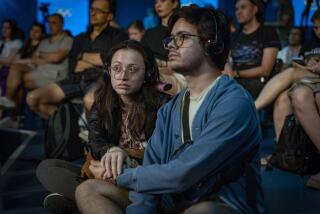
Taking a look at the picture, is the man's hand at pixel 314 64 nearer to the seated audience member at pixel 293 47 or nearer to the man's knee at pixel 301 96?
the man's knee at pixel 301 96

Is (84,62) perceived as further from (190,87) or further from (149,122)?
(190,87)

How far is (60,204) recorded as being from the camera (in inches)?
85.8

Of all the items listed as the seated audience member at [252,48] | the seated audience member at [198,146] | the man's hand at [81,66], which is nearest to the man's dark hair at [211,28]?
the seated audience member at [198,146]

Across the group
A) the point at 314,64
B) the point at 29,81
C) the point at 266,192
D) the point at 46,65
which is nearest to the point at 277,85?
the point at 314,64

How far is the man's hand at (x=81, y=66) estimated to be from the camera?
4.14 metres

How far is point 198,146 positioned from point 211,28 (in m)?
0.42

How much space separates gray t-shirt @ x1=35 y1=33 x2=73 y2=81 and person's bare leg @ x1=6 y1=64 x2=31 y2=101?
0.98 feet

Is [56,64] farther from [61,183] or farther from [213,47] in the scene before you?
[213,47]

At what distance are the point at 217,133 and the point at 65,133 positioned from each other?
90.2 inches

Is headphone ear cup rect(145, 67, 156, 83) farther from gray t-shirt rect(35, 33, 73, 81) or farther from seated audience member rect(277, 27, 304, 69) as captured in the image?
seated audience member rect(277, 27, 304, 69)

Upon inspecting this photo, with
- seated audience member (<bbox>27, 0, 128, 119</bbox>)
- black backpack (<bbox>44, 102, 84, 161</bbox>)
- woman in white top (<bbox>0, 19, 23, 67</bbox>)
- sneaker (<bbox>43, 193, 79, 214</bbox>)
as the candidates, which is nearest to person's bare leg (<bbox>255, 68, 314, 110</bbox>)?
seated audience member (<bbox>27, 0, 128, 119</bbox>)

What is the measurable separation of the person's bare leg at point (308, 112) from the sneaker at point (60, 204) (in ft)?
5.53

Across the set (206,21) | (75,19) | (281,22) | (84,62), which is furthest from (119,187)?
(75,19)

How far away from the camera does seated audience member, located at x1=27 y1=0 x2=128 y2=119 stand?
4.07 meters
